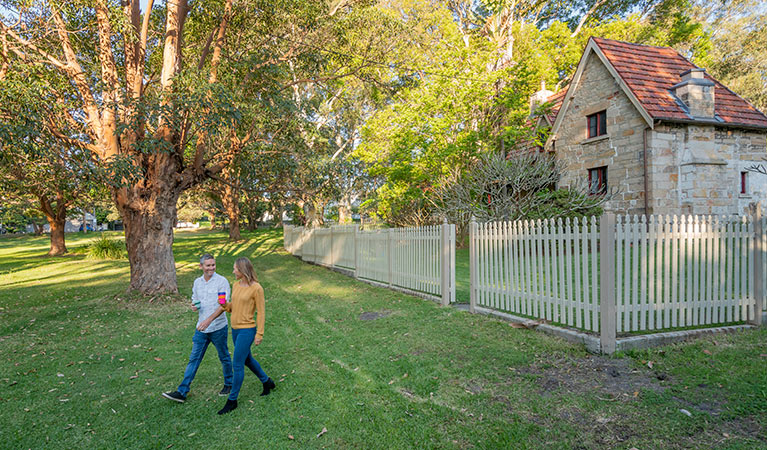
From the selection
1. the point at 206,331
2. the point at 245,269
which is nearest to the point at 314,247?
the point at 206,331

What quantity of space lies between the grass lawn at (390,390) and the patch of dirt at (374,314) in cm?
10

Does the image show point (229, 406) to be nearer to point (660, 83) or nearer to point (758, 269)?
point (758, 269)

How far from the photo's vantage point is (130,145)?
9.09m

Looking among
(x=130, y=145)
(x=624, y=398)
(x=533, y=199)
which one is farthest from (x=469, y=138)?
(x=624, y=398)

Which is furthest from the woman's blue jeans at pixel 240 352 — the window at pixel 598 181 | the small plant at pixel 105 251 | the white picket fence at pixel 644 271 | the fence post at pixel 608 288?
the small plant at pixel 105 251

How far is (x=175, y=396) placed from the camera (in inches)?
171

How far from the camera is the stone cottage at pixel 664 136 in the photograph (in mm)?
15539

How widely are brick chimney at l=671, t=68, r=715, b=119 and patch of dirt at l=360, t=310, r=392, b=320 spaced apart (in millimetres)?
15129

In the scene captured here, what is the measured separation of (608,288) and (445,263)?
11.5 ft

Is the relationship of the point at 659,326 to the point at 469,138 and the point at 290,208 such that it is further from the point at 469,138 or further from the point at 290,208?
the point at 290,208

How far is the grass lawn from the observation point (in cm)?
351

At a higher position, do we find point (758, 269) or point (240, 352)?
point (758, 269)

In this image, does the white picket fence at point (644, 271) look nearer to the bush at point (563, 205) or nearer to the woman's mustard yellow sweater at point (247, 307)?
the woman's mustard yellow sweater at point (247, 307)

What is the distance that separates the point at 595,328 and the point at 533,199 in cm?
1046
